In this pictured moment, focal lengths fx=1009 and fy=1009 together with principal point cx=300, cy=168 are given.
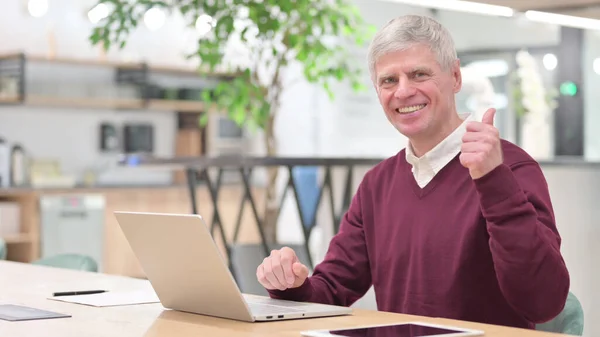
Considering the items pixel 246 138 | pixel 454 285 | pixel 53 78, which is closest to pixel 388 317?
pixel 454 285

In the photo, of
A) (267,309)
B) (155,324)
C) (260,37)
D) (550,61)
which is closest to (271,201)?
(260,37)

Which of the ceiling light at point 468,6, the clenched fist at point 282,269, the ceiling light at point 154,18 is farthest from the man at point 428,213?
the ceiling light at point 154,18

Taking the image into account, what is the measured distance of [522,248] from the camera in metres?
1.93

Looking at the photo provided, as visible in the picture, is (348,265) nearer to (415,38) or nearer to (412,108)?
(412,108)

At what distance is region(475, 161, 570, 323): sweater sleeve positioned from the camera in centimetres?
192

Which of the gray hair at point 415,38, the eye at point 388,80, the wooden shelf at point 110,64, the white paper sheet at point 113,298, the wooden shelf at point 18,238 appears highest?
the wooden shelf at point 110,64

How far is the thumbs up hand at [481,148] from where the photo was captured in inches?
73.8

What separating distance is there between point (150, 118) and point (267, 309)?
8.47m

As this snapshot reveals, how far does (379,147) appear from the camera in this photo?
917cm

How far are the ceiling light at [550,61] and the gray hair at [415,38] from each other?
5532 millimetres

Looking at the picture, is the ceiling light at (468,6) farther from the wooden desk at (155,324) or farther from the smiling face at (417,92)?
the wooden desk at (155,324)

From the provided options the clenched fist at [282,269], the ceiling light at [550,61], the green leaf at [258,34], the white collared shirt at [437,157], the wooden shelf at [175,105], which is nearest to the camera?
the clenched fist at [282,269]

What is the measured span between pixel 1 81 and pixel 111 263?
6.20ft

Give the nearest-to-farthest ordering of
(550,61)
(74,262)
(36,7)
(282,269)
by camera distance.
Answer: (282,269) → (74,262) → (550,61) → (36,7)
